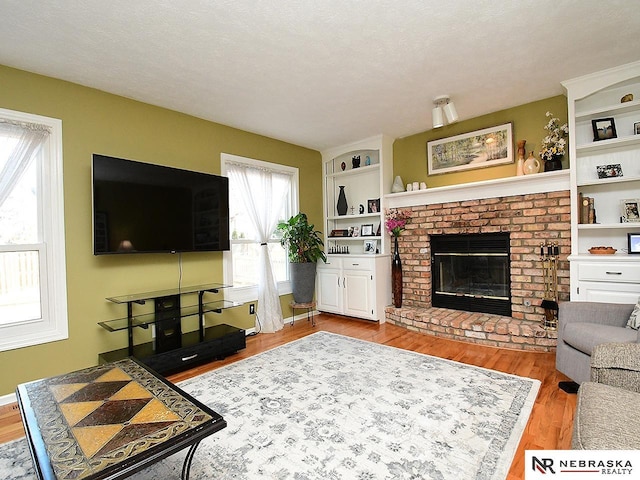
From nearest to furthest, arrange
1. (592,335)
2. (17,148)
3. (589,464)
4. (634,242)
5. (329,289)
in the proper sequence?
(589,464), (592,335), (17,148), (634,242), (329,289)

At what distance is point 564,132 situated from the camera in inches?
130

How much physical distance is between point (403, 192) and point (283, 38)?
2690 millimetres

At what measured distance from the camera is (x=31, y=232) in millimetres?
2580

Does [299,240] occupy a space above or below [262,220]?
below

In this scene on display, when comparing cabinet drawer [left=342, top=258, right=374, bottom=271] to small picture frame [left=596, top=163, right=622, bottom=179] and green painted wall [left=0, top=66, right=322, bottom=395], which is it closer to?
green painted wall [left=0, top=66, right=322, bottom=395]

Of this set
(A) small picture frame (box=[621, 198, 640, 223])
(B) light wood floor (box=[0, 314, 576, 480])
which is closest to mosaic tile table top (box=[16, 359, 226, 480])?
(B) light wood floor (box=[0, 314, 576, 480])

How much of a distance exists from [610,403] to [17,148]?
13.1ft

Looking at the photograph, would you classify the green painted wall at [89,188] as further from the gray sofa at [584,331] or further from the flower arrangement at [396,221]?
the gray sofa at [584,331]

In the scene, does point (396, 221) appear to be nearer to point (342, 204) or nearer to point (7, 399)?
point (342, 204)

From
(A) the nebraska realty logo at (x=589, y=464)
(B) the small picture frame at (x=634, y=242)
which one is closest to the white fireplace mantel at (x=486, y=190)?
(B) the small picture frame at (x=634, y=242)

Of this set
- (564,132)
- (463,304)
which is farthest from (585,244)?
(463,304)

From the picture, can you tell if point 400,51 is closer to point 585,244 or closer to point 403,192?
point 403,192

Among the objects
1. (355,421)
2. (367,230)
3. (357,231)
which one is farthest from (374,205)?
(355,421)

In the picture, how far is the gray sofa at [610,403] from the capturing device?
1065 mm
